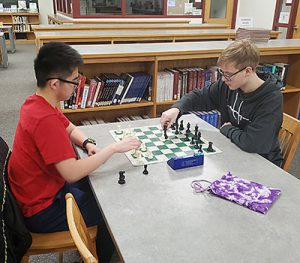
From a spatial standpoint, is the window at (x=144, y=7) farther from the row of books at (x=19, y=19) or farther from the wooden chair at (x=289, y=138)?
the wooden chair at (x=289, y=138)

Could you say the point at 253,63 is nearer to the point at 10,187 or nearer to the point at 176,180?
the point at 176,180

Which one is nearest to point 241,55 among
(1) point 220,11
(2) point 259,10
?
(2) point 259,10

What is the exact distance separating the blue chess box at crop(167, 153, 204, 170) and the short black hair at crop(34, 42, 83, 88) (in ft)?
2.12

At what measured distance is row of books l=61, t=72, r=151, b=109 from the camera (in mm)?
→ 2713

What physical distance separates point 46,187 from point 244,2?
801cm

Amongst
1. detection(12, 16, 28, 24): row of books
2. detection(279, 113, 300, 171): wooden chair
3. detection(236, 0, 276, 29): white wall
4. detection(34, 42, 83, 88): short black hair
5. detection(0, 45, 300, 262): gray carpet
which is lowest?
detection(0, 45, 300, 262): gray carpet

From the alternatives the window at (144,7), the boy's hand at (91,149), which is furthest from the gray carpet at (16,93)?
the window at (144,7)

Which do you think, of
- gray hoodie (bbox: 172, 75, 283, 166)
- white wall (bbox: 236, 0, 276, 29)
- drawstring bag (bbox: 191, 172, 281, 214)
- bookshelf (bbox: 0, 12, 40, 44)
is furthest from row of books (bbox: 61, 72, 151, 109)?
bookshelf (bbox: 0, 12, 40, 44)

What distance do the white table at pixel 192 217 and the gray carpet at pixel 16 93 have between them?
974mm

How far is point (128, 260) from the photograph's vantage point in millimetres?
1000

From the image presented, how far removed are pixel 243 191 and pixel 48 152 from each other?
86 cm

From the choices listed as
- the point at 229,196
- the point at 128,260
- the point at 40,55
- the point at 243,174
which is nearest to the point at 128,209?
the point at 128,260

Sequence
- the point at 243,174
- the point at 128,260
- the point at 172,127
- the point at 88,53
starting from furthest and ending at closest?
the point at 88,53
the point at 172,127
the point at 243,174
the point at 128,260

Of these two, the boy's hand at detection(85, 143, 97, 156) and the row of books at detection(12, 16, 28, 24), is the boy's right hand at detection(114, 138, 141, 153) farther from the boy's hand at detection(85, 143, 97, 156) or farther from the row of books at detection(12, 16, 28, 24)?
the row of books at detection(12, 16, 28, 24)
